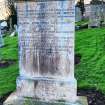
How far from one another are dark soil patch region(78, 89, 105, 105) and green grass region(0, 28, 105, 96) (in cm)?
19

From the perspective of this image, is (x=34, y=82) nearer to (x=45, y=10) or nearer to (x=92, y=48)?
(x=45, y=10)

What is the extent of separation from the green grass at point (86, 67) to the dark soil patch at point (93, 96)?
19cm

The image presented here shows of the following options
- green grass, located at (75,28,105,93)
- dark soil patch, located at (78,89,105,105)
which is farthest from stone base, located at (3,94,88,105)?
green grass, located at (75,28,105,93)

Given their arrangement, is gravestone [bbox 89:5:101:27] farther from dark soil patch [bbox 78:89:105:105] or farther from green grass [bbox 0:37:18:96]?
dark soil patch [bbox 78:89:105:105]

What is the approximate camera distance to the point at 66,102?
24.3 ft

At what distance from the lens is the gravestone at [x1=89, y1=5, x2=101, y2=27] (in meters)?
21.5

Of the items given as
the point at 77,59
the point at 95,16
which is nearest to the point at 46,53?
the point at 77,59

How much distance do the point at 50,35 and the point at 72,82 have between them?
1.12 m

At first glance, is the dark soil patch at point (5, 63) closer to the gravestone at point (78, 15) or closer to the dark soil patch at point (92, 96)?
the dark soil patch at point (92, 96)

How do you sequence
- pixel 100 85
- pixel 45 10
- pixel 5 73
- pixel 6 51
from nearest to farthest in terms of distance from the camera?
pixel 45 10 → pixel 100 85 → pixel 5 73 → pixel 6 51

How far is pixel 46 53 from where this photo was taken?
7.40 meters

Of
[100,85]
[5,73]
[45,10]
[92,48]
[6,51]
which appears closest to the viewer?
[45,10]

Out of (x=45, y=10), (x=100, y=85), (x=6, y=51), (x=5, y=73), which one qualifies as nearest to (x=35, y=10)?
(x=45, y=10)

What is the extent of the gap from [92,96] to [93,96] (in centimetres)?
2
